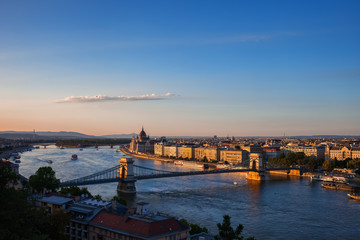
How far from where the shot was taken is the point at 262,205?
23.6 meters

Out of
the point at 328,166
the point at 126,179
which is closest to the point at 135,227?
the point at 126,179

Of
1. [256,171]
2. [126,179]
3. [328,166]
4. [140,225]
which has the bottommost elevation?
[256,171]

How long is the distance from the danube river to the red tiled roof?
18.7 ft

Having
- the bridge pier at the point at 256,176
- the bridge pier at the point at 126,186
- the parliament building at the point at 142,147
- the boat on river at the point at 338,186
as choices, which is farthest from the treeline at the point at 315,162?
the parliament building at the point at 142,147

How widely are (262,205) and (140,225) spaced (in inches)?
544

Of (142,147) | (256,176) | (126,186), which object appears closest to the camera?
(126,186)

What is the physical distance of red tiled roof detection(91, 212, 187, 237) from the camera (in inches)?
438

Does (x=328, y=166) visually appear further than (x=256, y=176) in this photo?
Yes

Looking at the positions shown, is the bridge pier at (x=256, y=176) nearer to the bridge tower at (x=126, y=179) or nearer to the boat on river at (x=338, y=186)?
the boat on river at (x=338, y=186)

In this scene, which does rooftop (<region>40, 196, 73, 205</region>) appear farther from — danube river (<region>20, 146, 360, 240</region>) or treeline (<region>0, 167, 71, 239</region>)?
danube river (<region>20, 146, 360, 240</region>)

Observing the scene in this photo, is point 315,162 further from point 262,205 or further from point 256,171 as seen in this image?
point 262,205

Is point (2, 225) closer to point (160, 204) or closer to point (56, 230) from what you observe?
point (56, 230)

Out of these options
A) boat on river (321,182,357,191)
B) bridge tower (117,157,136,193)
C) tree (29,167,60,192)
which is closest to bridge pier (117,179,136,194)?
bridge tower (117,157,136,193)

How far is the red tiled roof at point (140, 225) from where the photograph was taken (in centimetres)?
1112
